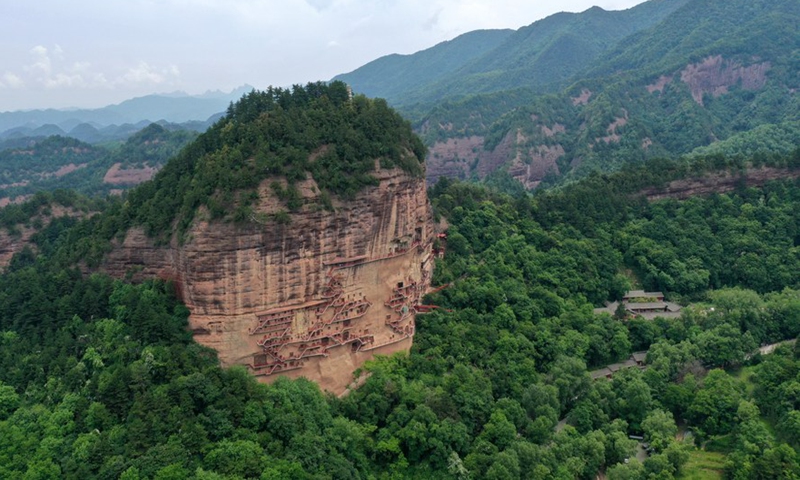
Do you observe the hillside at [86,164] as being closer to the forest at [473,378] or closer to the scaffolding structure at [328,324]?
the forest at [473,378]

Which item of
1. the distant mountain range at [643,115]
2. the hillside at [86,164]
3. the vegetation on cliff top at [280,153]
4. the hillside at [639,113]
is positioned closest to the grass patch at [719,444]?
the vegetation on cliff top at [280,153]

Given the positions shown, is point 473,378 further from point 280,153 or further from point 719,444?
point 280,153

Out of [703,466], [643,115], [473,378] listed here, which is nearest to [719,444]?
[703,466]

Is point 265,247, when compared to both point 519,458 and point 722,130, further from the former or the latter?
point 722,130

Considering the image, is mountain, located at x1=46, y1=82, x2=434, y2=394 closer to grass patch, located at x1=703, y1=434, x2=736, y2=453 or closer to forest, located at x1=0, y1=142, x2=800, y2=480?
forest, located at x1=0, y1=142, x2=800, y2=480

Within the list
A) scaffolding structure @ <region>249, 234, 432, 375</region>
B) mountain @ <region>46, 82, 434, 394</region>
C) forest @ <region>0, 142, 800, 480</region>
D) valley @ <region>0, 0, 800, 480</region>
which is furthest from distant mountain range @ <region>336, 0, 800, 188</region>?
scaffolding structure @ <region>249, 234, 432, 375</region>
